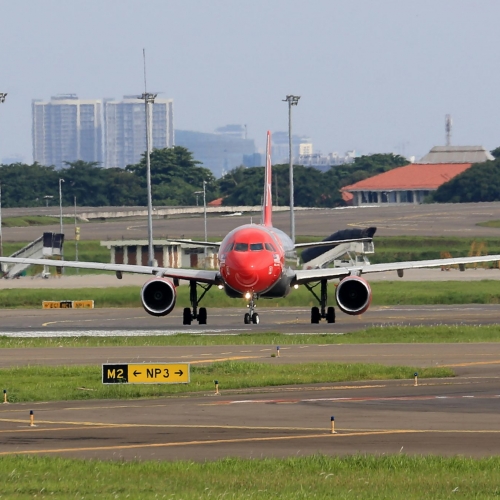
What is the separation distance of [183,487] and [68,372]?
1686cm

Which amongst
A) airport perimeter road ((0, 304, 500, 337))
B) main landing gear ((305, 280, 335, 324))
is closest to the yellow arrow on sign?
airport perimeter road ((0, 304, 500, 337))

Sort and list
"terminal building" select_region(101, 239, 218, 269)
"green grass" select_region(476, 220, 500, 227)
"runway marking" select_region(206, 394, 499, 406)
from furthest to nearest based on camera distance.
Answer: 1. "green grass" select_region(476, 220, 500, 227)
2. "terminal building" select_region(101, 239, 218, 269)
3. "runway marking" select_region(206, 394, 499, 406)

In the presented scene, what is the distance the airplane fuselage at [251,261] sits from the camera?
48312 millimetres

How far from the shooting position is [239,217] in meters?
148

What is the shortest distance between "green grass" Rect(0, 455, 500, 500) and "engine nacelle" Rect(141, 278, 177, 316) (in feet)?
98.1

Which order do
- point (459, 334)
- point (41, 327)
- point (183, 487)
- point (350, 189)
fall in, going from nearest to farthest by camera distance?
point (183, 487) < point (459, 334) < point (41, 327) < point (350, 189)

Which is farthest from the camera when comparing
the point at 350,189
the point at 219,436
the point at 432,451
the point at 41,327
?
the point at 350,189

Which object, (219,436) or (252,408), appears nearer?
(219,436)

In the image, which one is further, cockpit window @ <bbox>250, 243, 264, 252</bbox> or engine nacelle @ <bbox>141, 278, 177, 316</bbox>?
engine nacelle @ <bbox>141, 278, 177, 316</bbox>

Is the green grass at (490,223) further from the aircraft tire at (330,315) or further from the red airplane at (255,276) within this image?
the aircraft tire at (330,315)

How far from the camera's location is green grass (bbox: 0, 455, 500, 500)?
18.5 meters

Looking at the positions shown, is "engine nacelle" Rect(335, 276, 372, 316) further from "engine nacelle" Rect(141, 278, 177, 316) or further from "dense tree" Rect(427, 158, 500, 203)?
"dense tree" Rect(427, 158, 500, 203)

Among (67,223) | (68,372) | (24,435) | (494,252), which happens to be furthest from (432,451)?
(67,223)

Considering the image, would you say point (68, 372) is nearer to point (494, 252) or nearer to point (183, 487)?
point (183, 487)
